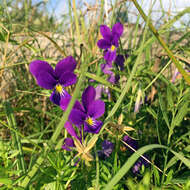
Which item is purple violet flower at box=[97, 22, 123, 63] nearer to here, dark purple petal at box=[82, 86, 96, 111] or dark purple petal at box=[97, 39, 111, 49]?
dark purple petal at box=[97, 39, 111, 49]

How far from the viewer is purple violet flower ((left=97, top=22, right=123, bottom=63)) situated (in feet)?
4.33

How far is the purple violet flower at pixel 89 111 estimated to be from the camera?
2.72 ft

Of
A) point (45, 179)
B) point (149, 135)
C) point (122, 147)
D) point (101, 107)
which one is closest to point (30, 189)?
point (45, 179)

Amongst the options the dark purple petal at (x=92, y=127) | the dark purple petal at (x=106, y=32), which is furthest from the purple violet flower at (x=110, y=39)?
the dark purple petal at (x=92, y=127)

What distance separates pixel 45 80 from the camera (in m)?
0.87

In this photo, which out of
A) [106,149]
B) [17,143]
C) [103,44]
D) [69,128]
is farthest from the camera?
[103,44]

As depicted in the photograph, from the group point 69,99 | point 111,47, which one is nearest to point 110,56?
point 111,47

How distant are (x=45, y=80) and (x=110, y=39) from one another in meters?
0.66

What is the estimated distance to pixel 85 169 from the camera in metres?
0.87

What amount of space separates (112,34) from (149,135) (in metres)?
0.60

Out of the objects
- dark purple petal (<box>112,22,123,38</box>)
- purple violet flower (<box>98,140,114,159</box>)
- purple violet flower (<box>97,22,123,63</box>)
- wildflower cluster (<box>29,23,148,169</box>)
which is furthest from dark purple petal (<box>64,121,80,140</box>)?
dark purple petal (<box>112,22,123,38</box>)

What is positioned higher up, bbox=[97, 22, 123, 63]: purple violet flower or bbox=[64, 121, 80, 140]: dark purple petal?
bbox=[97, 22, 123, 63]: purple violet flower

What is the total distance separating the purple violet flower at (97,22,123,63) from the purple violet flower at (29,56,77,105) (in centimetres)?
44

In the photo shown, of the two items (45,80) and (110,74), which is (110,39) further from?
(45,80)
